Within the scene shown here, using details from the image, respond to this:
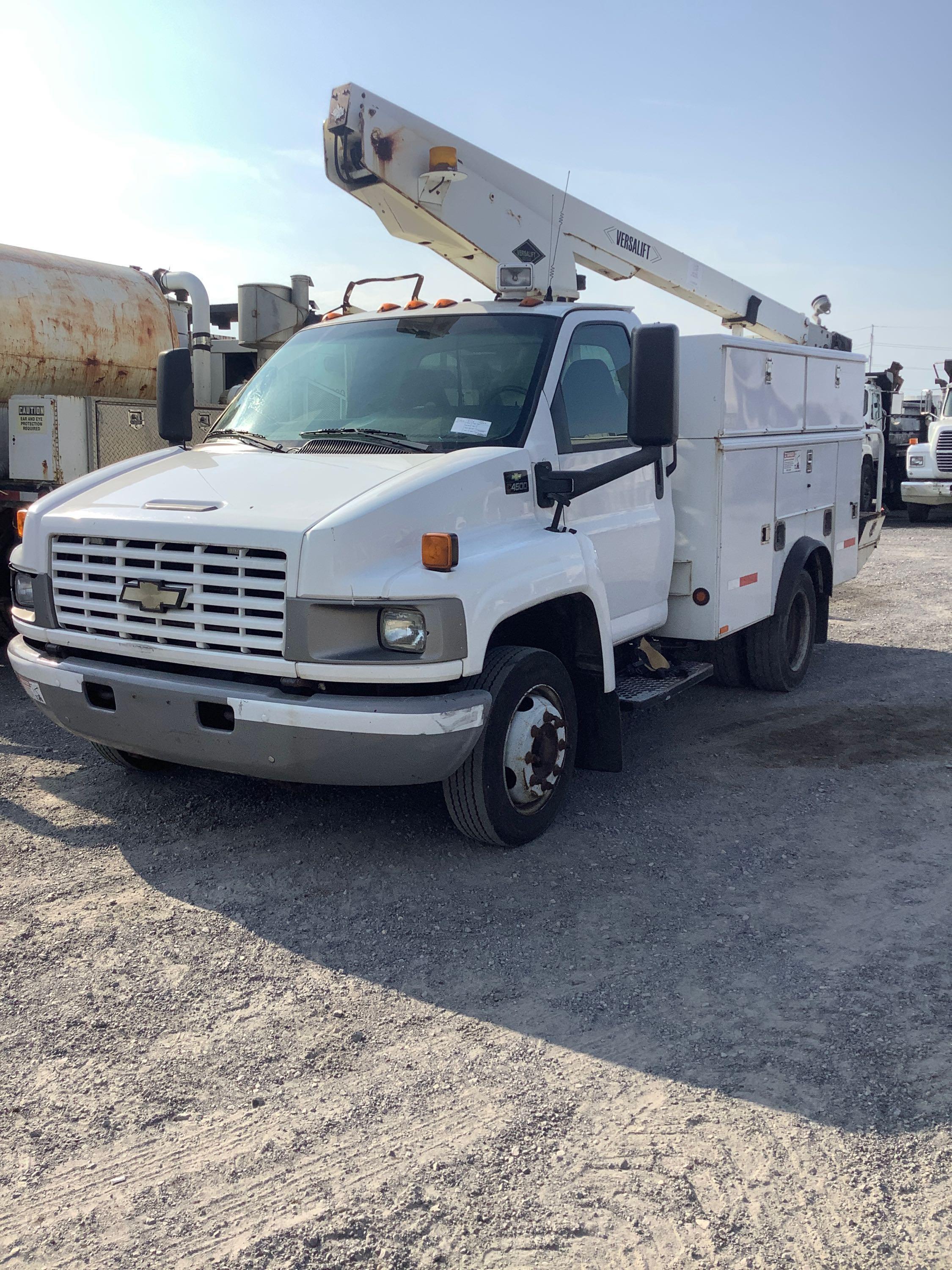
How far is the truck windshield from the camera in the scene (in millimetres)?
4961

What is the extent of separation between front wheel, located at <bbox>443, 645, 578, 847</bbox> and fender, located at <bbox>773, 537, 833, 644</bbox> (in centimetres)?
284

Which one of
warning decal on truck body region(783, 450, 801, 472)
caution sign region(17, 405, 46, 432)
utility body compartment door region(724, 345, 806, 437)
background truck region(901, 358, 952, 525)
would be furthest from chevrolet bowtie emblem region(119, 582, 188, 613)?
background truck region(901, 358, 952, 525)

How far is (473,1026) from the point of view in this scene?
136 inches

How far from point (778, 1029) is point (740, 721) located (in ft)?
12.2

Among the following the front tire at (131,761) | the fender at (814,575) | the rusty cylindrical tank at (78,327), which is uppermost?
the rusty cylindrical tank at (78,327)

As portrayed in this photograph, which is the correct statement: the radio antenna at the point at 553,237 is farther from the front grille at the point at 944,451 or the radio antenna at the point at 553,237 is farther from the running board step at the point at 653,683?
the front grille at the point at 944,451

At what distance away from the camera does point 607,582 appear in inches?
212

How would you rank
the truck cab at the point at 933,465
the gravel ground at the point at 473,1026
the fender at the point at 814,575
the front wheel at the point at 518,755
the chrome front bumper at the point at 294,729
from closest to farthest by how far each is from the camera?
the gravel ground at the point at 473,1026 < the chrome front bumper at the point at 294,729 < the front wheel at the point at 518,755 < the fender at the point at 814,575 < the truck cab at the point at 933,465

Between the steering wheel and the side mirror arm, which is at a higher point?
the steering wheel

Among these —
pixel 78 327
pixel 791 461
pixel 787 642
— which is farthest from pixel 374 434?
pixel 78 327

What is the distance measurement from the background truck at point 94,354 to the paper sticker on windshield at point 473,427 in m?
4.15

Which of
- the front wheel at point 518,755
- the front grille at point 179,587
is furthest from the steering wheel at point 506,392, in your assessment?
the front grille at point 179,587

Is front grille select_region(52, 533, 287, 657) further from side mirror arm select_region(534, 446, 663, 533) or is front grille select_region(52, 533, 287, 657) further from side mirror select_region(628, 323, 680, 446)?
side mirror select_region(628, 323, 680, 446)

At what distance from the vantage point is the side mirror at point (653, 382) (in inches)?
189
